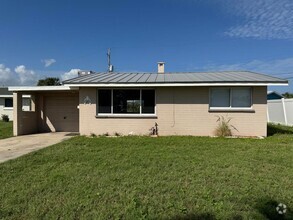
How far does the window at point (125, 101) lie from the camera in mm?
12234

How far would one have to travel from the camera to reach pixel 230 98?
1188 centimetres

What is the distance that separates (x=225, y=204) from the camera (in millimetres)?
4195

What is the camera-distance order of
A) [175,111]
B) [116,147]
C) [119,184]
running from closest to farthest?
[119,184], [116,147], [175,111]

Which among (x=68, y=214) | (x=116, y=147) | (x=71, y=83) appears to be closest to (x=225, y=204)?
(x=68, y=214)

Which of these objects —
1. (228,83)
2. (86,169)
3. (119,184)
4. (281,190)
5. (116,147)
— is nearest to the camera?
(281,190)

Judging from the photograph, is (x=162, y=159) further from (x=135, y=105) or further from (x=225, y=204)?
(x=135, y=105)

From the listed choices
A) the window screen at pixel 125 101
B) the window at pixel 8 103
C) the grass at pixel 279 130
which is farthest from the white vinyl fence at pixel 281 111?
the window at pixel 8 103

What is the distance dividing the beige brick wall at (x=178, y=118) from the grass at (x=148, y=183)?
3.26m

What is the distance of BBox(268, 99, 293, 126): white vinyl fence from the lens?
17156mm

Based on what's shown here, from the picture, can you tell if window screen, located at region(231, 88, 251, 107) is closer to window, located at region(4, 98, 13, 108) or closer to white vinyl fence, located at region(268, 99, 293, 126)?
white vinyl fence, located at region(268, 99, 293, 126)

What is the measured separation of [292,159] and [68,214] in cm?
630

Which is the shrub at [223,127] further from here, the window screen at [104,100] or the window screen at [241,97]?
the window screen at [104,100]

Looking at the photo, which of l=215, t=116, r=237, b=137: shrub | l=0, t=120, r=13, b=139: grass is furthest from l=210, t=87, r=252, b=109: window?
l=0, t=120, r=13, b=139: grass

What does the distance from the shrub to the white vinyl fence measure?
7637 millimetres
